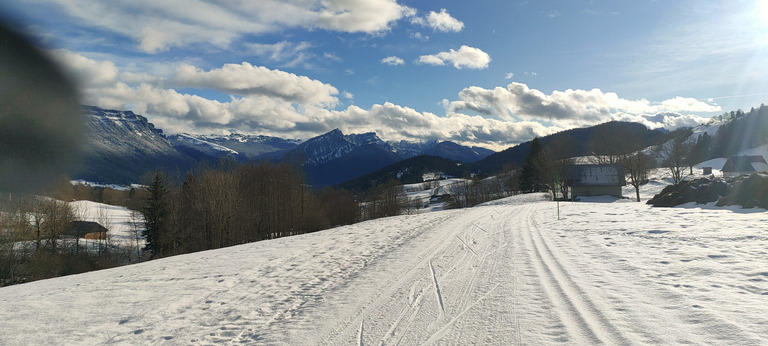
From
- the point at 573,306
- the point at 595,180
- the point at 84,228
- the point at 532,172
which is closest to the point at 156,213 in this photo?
the point at 84,228

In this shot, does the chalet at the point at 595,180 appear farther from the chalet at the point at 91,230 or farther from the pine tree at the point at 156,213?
the chalet at the point at 91,230

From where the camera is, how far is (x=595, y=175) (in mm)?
59625

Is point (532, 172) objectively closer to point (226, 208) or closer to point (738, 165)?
point (738, 165)

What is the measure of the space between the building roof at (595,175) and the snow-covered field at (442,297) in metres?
50.7

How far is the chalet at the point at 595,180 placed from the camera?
58875 millimetres

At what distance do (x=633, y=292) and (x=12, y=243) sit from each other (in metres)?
46.2

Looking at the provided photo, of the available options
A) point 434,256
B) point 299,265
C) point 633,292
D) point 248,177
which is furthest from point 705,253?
point 248,177

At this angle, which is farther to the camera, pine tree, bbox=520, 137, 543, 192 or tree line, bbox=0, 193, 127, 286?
pine tree, bbox=520, 137, 543, 192

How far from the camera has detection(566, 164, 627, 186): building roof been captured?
59094 millimetres

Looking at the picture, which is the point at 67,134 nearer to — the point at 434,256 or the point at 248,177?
the point at 248,177

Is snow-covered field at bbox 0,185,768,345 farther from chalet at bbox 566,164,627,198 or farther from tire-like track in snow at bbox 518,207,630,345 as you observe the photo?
chalet at bbox 566,164,627,198

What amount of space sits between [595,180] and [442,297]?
61.9 metres

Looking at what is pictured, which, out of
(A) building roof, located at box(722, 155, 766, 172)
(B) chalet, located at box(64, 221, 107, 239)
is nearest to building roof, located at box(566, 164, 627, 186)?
(A) building roof, located at box(722, 155, 766, 172)

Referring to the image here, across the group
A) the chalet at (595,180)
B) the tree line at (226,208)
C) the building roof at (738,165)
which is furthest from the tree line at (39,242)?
the building roof at (738,165)
